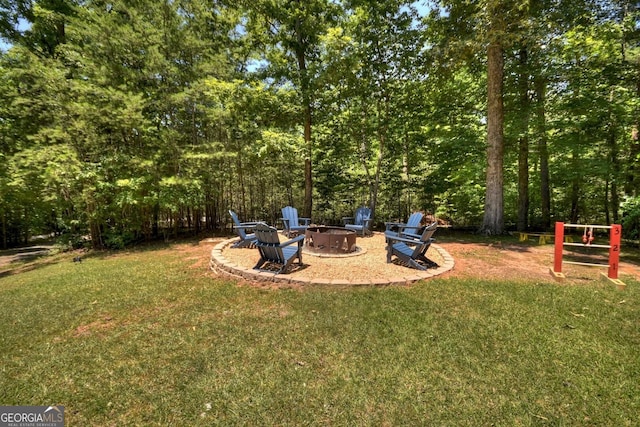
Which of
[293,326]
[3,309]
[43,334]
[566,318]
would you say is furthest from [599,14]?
[3,309]

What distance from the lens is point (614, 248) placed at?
3.69 metres

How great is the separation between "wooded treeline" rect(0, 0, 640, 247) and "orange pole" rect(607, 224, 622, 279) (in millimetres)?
1916

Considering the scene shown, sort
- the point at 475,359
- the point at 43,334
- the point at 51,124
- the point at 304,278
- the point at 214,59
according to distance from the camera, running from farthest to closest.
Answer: the point at 214,59, the point at 51,124, the point at 304,278, the point at 43,334, the point at 475,359

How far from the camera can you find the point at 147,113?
26.0ft

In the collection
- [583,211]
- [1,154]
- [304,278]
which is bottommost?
[304,278]

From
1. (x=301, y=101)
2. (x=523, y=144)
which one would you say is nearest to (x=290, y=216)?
(x=301, y=101)

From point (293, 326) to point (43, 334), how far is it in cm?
253

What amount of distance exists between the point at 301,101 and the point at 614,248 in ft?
27.1

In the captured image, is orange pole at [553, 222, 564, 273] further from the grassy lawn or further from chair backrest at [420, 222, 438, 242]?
chair backrest at [420, 222, 438, 242]

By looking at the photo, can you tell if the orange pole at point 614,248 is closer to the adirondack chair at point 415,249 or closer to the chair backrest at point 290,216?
the adirondack chair at point 415,249

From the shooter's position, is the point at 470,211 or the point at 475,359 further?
the point at 470,211

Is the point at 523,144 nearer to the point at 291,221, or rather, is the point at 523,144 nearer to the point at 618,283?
the point at 618,283

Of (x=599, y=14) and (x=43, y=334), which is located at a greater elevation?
(x=599, y=14)

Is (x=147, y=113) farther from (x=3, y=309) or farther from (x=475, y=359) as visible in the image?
(x=475, y=359)
